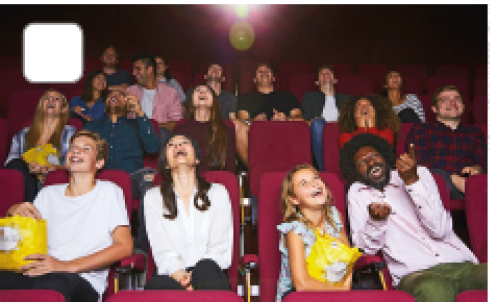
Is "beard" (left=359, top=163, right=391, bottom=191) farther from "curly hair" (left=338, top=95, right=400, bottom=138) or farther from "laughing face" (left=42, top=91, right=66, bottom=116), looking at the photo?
"laughing face" (left=42, top=91, right=66, bottom=116)

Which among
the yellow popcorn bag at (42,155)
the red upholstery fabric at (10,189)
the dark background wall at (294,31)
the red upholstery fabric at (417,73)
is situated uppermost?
the dark background wall at (294,31)

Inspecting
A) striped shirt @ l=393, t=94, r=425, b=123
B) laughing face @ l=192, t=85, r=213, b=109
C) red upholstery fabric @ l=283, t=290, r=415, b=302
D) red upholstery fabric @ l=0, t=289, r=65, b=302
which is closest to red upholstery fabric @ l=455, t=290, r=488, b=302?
red upholstery fabric @ l=283, t=290, r=415, b=302

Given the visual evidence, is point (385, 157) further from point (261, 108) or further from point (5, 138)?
point (5, 138)

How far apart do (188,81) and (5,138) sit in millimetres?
1054

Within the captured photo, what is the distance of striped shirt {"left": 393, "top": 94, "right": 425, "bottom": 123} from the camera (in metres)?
1.79

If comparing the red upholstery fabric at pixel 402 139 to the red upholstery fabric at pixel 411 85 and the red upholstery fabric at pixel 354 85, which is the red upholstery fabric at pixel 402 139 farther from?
the red upholstery fabric at pixel 411 85

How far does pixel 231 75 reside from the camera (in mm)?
2346

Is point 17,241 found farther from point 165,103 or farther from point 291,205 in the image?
point 165,103

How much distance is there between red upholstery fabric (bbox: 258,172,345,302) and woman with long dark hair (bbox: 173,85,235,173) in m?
0.35

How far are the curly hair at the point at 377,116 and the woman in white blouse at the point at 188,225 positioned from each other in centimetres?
52

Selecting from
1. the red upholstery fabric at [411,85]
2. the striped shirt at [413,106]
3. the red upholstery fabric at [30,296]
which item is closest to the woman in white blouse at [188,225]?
the red upholstery fabric at [30,296]

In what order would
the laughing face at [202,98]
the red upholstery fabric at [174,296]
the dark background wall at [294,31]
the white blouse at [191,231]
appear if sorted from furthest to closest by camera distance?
the dark background wall at [294,31] < the laughing face at [202,98] < the white blouse at [191,231] < the red upholstery fabric at [174,296]

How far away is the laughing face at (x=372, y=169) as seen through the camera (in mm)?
1019

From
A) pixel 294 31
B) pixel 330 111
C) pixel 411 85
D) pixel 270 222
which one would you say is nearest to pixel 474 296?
pixel 270 222
